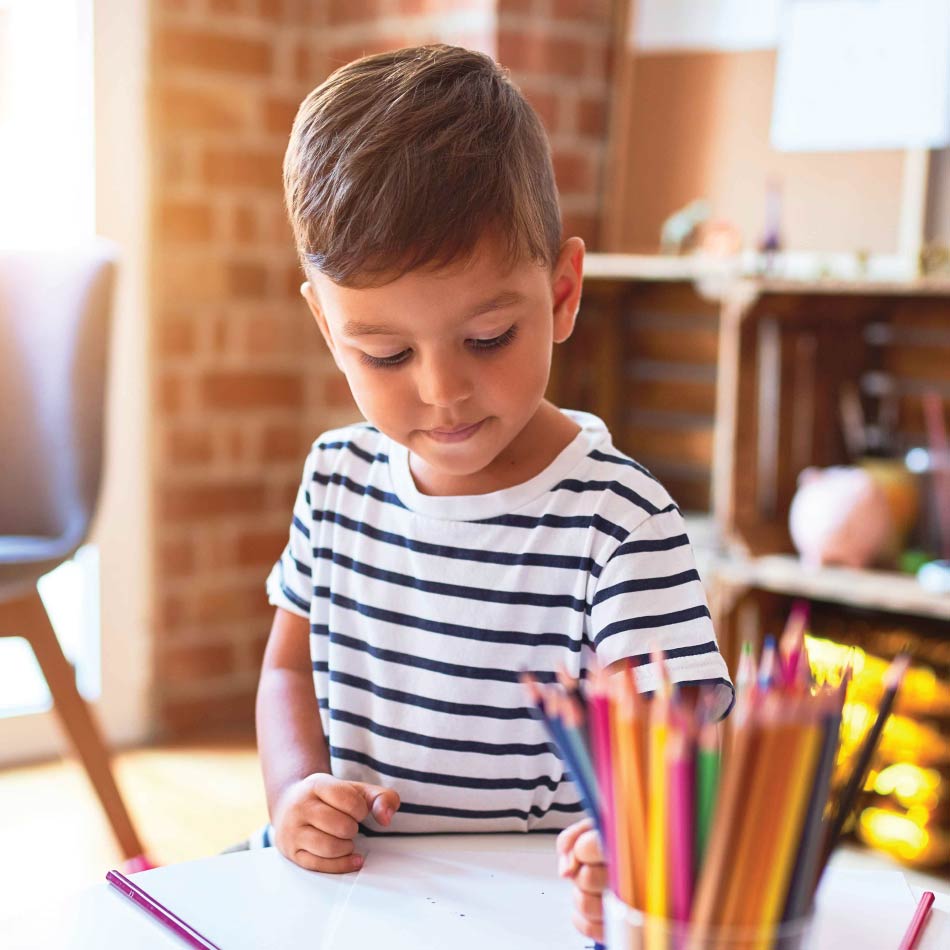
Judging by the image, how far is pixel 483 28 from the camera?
222 centimetres

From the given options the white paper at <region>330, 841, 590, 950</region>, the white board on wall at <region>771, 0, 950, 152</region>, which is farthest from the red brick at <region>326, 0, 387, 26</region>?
the white paper at <region>330, 841, 590, 950</region>

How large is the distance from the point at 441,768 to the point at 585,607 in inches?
6.0

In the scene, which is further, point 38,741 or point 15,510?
point 38,741

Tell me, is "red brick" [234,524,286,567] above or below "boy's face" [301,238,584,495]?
below

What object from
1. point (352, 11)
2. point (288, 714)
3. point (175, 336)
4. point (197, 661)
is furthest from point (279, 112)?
point (288, 714)

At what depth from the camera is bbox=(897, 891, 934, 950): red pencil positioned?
618mm

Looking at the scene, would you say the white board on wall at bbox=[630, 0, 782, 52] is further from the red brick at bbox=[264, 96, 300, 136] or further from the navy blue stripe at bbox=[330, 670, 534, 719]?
the navy blue stripe at bbox=[330, 670, 534, 719]

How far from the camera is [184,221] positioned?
2.43 meters

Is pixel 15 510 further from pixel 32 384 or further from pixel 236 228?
pixel 236 228

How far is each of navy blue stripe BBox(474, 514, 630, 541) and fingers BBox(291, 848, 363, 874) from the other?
0.25m

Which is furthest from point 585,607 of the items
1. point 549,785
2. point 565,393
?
point 565,393

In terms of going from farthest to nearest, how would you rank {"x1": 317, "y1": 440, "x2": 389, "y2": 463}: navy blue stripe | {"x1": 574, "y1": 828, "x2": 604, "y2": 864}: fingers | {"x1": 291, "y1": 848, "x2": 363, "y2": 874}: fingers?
{"x1": 317, "y1": 440, "x2": 389, "y2": 463}: navy blue stripe < {"x1": 291, "y1": 848, "x2": 363, "y2": 874}: fingers < {"x1": 574, "y1": 828, "x2": 604, "y2": 864}: fingers

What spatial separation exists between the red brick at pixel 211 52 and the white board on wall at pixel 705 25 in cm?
72

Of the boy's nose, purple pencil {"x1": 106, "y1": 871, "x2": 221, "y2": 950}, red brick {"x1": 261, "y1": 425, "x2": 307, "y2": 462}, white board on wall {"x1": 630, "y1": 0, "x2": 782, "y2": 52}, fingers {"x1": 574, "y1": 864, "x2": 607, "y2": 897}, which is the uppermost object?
white board on wall {"x1": 630, "y1": 0, "x2": 782, "y2": 52}
